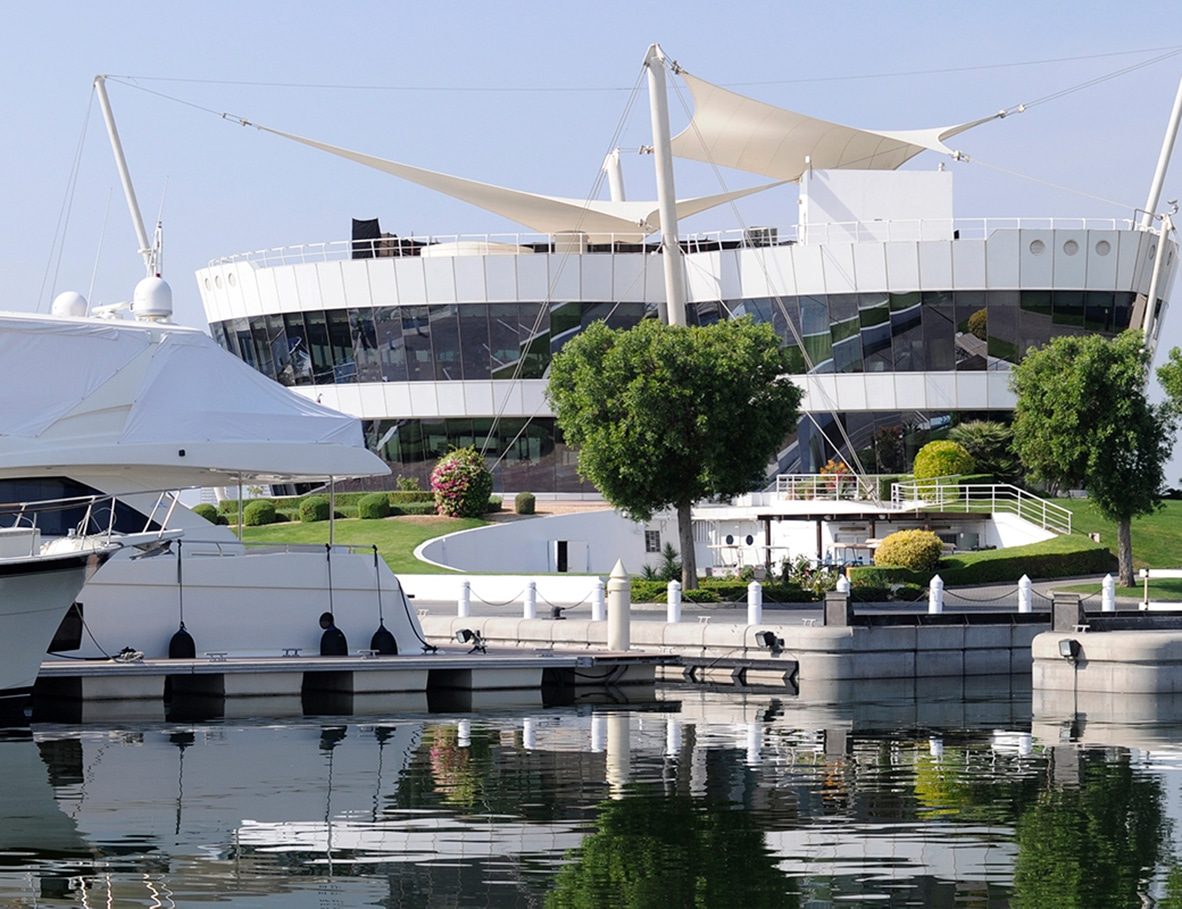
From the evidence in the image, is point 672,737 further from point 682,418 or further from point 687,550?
point 682,418

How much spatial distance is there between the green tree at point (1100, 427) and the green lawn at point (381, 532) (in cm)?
1787

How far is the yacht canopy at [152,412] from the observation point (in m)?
27.6

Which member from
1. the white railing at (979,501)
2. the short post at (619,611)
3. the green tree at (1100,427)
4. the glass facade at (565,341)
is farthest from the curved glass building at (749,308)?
the short post at (619,611)

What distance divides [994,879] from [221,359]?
1828cm

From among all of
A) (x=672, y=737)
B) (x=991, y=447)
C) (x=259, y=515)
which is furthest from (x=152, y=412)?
(x=991, y=447)

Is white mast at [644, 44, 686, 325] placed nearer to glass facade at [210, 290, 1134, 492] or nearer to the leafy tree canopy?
glass facade at [210, 290, 1134, 492]

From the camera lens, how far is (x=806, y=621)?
3494 cm

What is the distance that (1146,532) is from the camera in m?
56.2

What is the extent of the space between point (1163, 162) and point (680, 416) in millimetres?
26809

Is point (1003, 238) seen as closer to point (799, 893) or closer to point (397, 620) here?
point (397, 620)

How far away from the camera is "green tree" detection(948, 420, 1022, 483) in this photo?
62.4 meters

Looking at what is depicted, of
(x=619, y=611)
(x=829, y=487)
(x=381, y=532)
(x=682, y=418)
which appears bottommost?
(x=619, y=611)

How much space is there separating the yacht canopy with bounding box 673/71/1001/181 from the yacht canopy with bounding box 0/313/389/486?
1574 inches

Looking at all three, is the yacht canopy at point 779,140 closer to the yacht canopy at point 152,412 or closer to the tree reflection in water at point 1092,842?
the yacht canopy at point 152,412
